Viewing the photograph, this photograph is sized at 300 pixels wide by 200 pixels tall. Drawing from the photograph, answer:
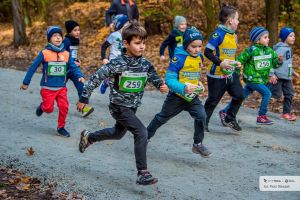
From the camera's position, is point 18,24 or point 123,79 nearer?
point 123,79

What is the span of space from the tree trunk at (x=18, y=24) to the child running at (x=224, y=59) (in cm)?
1463

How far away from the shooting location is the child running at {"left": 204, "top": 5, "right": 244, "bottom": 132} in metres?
7.01

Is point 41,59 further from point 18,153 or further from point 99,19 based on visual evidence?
point 99,19

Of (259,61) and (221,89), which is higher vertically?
(259,61)

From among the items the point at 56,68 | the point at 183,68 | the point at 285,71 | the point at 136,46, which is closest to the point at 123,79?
the point at 136,46

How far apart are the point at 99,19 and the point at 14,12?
431 cm

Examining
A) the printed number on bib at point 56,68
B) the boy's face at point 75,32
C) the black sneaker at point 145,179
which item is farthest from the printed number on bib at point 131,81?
the boy's face at point 75,32

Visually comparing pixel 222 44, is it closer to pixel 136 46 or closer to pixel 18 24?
pixel 136 46

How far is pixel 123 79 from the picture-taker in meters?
5.41

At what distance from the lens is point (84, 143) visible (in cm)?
611

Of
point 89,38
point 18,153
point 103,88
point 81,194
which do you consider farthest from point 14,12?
point 81,194

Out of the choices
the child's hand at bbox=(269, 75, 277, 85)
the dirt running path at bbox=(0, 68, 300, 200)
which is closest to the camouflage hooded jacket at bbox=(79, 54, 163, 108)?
the dirt running path at bbox=(0, 68, 300, 200)

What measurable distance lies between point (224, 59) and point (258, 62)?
41.0 inches

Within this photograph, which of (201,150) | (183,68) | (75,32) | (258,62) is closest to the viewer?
(183,68)
